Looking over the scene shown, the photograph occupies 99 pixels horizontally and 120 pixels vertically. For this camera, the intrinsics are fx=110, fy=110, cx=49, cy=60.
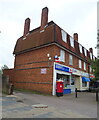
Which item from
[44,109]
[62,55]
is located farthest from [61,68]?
[44,109]

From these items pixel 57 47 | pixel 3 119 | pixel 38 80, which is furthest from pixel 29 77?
pixel 3 119

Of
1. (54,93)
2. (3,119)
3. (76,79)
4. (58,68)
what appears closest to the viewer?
(3,119)

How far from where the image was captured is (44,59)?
1412 centimetres

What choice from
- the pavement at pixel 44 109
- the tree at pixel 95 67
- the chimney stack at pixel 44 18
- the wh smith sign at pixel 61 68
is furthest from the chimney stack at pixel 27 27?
the pavement at pixel 44 109

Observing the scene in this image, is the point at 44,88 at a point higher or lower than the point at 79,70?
lower

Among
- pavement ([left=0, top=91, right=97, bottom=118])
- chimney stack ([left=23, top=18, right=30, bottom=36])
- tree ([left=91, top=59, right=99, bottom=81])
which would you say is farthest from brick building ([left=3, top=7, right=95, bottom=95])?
pavement ([left=0, top=91, right=97, bottom=118])

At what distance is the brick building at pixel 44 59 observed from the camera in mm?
13258

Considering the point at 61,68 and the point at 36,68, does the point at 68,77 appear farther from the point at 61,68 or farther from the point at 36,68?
the point at 36,68

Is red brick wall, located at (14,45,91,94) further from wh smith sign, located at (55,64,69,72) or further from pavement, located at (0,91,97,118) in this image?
pavement, located at (0,91,97,118)

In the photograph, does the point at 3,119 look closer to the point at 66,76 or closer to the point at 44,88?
the point at 44,88

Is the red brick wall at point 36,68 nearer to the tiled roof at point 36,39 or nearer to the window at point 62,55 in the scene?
the window at point 62,55

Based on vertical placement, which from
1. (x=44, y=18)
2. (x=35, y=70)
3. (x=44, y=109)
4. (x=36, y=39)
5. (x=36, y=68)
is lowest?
(x=44, y=109)

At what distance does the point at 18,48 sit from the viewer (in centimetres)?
1814

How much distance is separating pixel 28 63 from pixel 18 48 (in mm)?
3731
